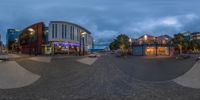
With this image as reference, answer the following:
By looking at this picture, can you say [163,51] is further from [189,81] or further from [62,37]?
[189,81]

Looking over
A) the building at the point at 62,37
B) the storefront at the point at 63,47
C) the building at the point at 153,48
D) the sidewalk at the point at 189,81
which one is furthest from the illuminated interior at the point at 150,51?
the sidewalk at the point at 189,81


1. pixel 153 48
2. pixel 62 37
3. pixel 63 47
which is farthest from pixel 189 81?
pixel 62 37

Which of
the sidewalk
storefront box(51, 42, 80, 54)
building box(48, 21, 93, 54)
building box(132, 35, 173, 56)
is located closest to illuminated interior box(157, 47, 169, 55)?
building box(132, 35, 173, 56)

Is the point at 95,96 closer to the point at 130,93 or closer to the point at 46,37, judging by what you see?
the point at 130,93

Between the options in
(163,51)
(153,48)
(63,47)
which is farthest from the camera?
(63,47)

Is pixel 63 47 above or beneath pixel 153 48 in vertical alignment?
above

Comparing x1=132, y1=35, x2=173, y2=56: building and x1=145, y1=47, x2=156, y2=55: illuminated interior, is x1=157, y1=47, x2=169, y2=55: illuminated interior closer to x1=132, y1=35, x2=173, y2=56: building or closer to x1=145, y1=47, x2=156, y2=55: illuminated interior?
x1=132, y1=35, x2=173, y2=56: building

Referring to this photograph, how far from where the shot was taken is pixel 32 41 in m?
110

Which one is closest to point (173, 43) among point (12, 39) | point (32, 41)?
point (32, 41)

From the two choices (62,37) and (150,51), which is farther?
(62,37)

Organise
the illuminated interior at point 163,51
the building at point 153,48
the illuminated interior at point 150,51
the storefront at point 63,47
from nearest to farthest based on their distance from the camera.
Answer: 1. the building at point 153,48
2. the illuminated interior at point 150,51
3. the illuminated interior at point 163,51
4. the storefront at point 63,47

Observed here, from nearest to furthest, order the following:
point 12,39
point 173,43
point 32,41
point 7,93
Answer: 1. point 7,93
2. point 173,43
3. point 32,41
4. point 12,39

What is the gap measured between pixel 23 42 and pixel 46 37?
35.1 m

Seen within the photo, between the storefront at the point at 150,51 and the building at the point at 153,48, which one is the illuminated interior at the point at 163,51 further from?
the storefront at the point at 150,51
